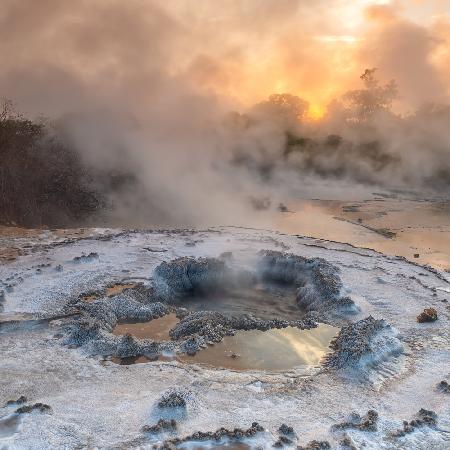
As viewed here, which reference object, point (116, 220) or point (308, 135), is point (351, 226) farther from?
point (308, 135)

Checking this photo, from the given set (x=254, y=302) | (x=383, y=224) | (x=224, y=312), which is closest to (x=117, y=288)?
(x=224, y=312)

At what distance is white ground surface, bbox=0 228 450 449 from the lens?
16.5 ft

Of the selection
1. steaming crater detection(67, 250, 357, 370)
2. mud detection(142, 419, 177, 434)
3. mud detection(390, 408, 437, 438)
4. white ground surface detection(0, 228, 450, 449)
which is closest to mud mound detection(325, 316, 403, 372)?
white ground surface detection(0, 228, 450, 449)

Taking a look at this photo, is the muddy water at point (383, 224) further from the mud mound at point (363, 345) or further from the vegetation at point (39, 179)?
the vegetation at point (39, 179)

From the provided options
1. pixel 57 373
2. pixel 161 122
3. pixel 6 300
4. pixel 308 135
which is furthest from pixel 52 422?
pixel 308 135

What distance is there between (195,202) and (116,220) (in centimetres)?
253

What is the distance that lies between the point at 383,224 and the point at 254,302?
8607 millimetres

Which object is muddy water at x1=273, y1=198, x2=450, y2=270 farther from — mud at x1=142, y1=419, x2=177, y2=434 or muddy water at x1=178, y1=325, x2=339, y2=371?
mud at x1=142, y1=419, x2=177, y2=434

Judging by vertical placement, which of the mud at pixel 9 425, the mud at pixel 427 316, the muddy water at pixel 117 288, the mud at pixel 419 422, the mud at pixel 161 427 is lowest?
the mud at pixel 419 422

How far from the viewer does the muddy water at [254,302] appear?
8.71 m

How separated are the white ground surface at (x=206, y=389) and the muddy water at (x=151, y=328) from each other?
3.13ft

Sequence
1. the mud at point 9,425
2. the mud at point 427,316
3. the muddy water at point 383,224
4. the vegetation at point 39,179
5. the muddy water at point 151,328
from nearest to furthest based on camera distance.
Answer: the mud at point 9,425
the muddy water at point 151,328
the mud at point 427,316
the muddy water at point 383,224
the vegetation at point 39,179

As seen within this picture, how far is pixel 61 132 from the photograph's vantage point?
1973cm

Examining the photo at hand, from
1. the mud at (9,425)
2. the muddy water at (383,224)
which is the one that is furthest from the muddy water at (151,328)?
the muddy water at (383,224)
